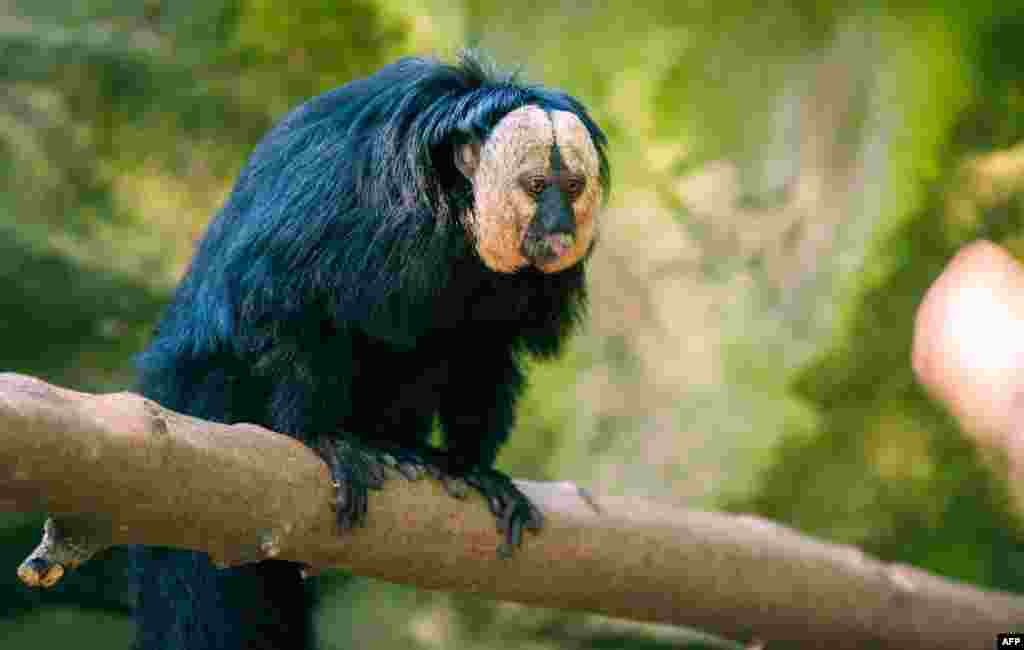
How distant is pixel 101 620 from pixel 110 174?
6.00 feet

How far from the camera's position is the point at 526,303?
3.79m

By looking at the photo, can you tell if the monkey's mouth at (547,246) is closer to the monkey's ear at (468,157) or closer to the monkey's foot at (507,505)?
the monkey's ear at (468,157)

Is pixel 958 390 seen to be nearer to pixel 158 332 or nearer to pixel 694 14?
pixel 158 332

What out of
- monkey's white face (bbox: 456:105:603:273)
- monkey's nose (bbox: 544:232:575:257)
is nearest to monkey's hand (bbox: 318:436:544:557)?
monkey's white face (bbox: 456:105:603:273)

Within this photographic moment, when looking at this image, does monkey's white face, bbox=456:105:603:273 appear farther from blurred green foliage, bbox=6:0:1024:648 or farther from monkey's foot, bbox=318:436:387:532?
blurred green foliage, bbox=6:0:1024:648

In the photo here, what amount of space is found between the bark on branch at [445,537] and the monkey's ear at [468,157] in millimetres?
848

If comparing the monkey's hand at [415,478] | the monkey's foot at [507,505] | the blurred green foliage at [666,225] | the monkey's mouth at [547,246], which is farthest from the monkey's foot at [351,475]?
the blurred green foliage at [666,225]

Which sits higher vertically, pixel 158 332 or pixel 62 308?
pixel 62 308

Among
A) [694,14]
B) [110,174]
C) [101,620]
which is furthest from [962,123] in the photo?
[101,620]

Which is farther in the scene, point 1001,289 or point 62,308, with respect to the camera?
point 62,308

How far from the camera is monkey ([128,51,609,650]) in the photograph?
3.53 metres

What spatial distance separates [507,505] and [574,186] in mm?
918

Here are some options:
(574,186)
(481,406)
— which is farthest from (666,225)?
(574,186)

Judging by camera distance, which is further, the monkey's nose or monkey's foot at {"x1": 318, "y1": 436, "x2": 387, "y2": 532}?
the monkey's nose
